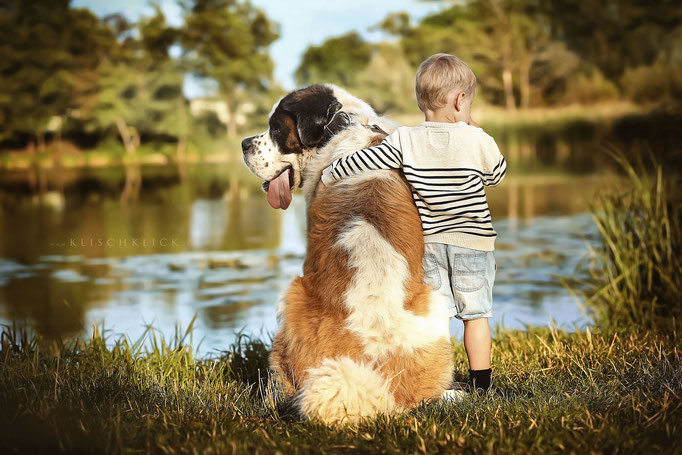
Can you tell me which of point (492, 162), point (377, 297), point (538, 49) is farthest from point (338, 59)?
point (377, 297)

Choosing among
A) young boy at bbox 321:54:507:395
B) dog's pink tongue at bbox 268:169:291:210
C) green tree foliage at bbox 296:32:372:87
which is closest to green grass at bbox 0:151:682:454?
young boy at bbox 321:54:507:395

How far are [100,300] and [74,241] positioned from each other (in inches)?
255

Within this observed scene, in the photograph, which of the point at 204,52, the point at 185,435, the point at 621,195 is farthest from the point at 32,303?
the point at 204,52

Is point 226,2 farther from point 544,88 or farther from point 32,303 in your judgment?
point 32,303

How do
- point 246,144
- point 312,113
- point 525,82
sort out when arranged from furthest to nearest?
point 525,82 < point 246,144 < point 312,113

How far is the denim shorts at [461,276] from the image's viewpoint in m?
3.33

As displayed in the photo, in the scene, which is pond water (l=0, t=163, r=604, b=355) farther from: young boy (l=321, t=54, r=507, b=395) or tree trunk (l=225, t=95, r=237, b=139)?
tree trunk (l=225, t=95, r=237, b=139)

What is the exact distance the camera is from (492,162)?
333 cm

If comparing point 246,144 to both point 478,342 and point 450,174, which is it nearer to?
point 450,174

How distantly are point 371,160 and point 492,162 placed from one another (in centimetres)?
59

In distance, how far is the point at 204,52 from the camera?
137 feet

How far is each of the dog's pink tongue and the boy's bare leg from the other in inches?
48.3

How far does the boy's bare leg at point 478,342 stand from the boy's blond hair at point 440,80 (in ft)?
3.52

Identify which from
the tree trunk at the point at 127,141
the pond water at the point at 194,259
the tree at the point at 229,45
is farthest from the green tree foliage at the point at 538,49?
the pond water at the point at 194,259
